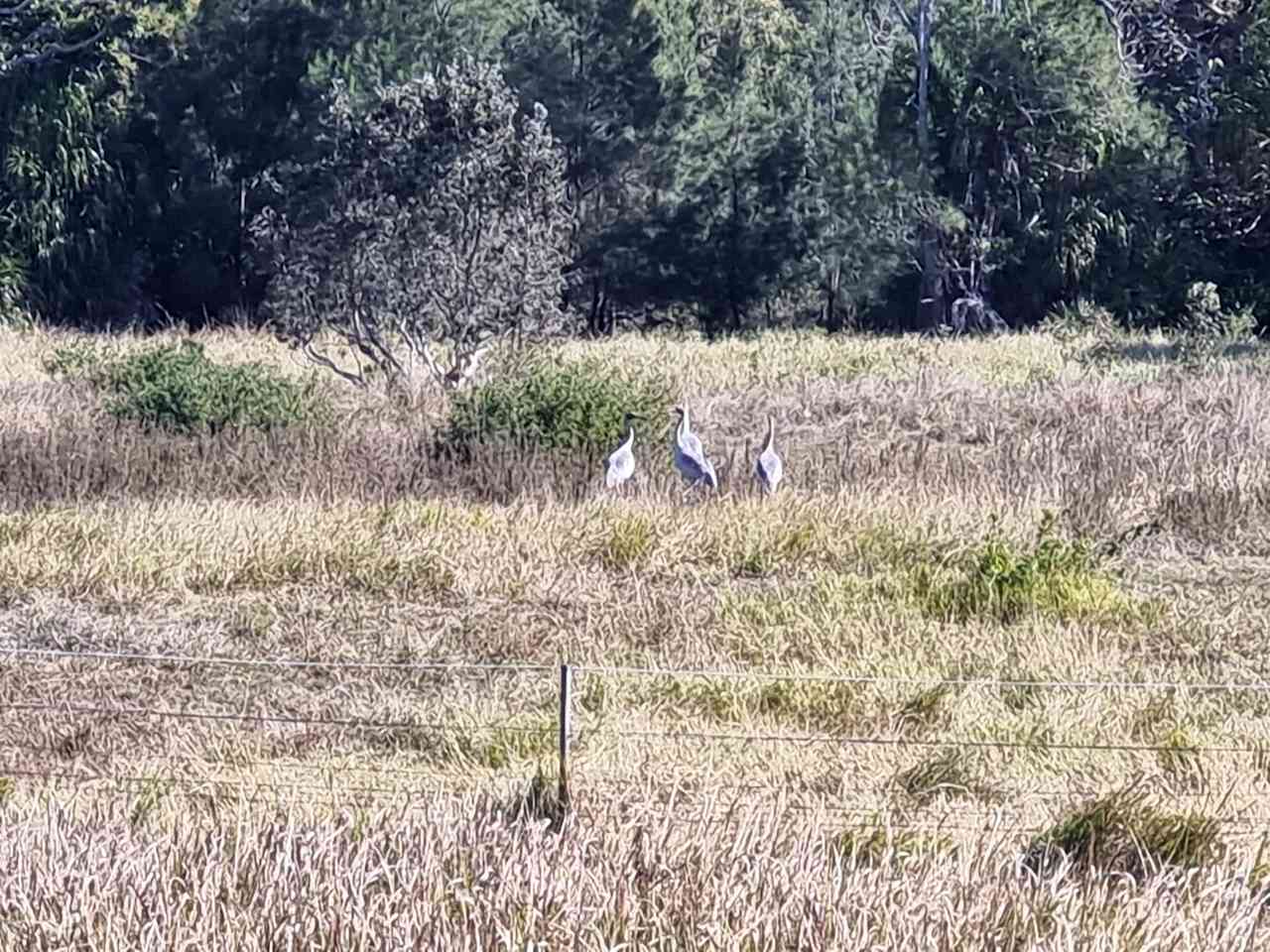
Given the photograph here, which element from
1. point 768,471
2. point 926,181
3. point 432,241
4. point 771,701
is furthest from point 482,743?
point 926,181

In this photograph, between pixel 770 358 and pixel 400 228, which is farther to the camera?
pixel 770 358

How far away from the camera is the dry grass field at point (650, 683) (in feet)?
14.6

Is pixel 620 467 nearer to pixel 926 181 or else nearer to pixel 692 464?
pixel 692 464

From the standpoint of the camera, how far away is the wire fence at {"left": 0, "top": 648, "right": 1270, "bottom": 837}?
281 inches

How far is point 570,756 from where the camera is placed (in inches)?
316

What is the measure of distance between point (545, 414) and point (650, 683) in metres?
7.08

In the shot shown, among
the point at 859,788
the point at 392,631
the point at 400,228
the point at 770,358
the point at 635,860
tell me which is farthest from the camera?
the point at 770,358

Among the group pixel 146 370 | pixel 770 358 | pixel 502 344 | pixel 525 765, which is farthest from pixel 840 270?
pixel 525 765

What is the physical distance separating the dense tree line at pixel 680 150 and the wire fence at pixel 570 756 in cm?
3019

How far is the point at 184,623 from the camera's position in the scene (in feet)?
37.4

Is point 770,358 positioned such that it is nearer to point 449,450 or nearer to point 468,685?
point 449,450

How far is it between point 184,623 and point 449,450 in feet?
17.2

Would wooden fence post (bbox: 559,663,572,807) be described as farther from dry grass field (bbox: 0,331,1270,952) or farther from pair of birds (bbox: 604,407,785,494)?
pair of birds (bbox: 604,407,785,494)

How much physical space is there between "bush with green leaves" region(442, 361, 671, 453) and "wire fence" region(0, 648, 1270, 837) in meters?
6.23
